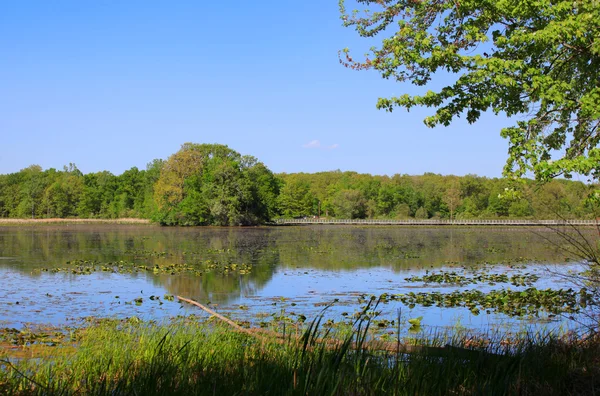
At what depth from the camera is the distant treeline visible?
81750 millimetres

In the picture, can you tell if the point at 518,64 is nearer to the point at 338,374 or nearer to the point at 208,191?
the point at 338,374

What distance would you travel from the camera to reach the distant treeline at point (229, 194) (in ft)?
268

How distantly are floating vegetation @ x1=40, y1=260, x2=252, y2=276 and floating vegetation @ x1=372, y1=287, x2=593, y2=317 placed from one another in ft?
27.9

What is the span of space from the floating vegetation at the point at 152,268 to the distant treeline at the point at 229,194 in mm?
54212

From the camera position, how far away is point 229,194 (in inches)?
3113

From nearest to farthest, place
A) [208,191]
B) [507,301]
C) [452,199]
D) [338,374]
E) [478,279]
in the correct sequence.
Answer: [338,374]
[507,301]
[478,279]
[208,191]
[452,199]

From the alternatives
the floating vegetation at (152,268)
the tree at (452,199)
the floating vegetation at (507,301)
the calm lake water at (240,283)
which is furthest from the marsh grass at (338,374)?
the tree at (452,199)

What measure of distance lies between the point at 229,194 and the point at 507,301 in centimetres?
6664

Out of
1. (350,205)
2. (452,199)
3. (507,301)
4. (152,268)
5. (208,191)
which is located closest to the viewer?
(507,301)

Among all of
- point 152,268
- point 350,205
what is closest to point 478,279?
point 152,268

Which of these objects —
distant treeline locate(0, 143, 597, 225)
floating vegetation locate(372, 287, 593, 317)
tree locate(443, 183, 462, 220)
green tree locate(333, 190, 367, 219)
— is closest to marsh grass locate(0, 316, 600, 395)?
floating vegetation locate(372, 287, 593, 317)

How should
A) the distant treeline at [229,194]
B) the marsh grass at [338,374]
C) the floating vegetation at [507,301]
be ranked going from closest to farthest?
the marsh grass at [338,374] < the floating vegetation at [507,301] < the distant treeline at [229,194]

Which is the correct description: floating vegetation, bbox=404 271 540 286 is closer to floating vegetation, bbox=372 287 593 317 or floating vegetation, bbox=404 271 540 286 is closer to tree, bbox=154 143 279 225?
floating vegetation, bbox=372 287 593 317

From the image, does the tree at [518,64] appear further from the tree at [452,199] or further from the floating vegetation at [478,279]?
the tree at [452,199]
